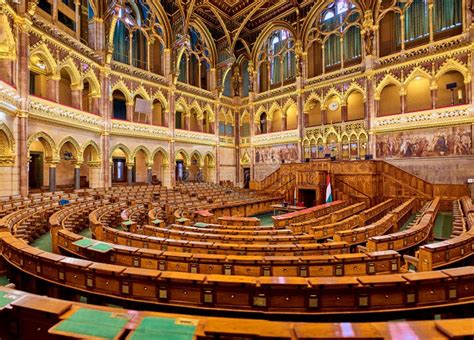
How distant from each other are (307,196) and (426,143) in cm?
803

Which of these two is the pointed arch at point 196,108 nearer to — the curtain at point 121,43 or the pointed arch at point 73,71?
the curtain at point 121,43

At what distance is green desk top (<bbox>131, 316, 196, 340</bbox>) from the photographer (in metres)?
1.80

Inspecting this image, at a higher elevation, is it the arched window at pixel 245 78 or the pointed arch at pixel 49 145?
the arched window at pixel 245 78

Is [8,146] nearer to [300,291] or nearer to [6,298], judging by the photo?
[6,298]

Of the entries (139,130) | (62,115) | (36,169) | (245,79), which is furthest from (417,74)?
(36,169)

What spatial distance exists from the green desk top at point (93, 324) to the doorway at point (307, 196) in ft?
54.1

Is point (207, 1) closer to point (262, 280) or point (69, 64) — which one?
point (69, 64)

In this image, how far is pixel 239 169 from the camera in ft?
86.5

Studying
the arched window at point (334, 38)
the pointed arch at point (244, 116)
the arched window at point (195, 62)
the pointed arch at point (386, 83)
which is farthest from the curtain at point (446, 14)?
the arched window at point (195, 62)

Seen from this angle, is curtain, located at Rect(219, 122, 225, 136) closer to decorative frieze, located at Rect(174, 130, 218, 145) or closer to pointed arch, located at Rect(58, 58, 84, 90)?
decorative frieze, located at Rect(174, 130, 218, 145)

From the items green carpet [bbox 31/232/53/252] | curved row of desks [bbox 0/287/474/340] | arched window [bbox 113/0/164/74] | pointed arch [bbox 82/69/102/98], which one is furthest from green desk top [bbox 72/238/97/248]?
arched window [bbox 113/0/164/74]

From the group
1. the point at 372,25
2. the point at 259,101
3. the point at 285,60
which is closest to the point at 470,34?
the point at 372,25

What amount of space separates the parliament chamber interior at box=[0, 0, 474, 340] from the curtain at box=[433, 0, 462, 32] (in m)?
0.10

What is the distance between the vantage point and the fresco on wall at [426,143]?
1445 centimetres
